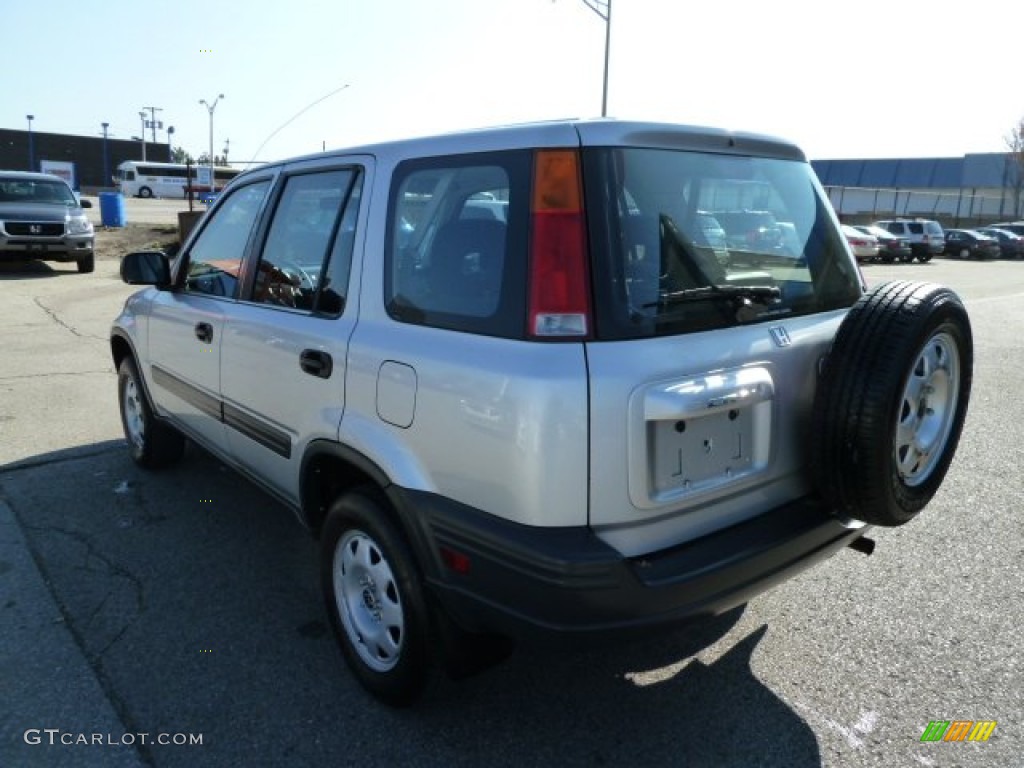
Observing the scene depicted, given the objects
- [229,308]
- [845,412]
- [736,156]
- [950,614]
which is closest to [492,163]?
[736,156]

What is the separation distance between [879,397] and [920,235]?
32.1m

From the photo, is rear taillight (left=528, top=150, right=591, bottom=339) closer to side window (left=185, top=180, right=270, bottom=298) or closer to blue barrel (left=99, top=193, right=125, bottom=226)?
side window (left=185, top=180, right=270, bottom=298)

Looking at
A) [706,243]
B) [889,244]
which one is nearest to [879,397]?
[706,243]

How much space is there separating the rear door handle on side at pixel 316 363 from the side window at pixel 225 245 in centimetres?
89

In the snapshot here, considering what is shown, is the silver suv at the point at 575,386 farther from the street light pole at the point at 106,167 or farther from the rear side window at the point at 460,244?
the street light pole at the point at 106,167

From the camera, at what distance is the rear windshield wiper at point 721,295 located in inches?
84.6

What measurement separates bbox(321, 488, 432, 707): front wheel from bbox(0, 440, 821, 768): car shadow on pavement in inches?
5.1

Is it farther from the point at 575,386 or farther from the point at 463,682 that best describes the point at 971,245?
the point at 575,386

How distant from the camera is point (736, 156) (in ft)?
8.30

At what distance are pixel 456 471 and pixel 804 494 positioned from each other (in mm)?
1215

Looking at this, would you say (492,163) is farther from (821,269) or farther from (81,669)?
(81,669)

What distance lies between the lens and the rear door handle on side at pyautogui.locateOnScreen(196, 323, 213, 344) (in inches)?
140

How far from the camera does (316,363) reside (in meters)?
2.70

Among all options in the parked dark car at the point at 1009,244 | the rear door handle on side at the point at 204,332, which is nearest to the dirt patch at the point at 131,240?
the rear door handle on side at the point at 204,332
